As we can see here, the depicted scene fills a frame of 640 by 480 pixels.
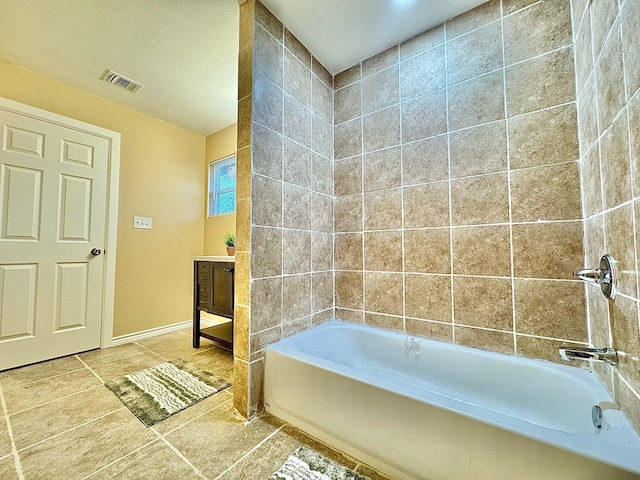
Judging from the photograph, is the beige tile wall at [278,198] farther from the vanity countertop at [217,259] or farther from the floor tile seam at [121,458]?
the vanity countertop at [217,259]

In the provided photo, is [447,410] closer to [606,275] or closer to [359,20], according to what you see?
[606,275]

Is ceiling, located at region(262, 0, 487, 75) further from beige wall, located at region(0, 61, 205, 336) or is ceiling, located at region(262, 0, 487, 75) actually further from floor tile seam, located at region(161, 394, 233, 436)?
floor tile seam, located at region(161, 394, 233, 436)

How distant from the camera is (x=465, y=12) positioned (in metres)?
1.52

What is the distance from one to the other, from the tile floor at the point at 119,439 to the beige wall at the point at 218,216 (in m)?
1.61

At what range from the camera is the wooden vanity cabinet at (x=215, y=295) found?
2.08 m

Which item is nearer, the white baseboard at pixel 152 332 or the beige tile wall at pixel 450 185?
→ the beige tile wall at pixel 450 185

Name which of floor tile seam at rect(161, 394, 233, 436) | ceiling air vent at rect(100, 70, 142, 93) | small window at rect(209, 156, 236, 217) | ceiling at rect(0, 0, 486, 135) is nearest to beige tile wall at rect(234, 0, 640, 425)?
ceiling at rect(0, 0, 486, 135)

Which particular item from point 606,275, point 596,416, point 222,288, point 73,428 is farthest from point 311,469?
point 222,288

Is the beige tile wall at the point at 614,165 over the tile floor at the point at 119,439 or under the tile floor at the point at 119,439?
over

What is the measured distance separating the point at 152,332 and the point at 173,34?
265 cm

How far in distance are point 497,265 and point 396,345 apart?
75 cm

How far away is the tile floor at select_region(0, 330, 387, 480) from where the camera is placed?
102 cm

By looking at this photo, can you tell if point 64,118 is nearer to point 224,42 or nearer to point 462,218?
point 224,42

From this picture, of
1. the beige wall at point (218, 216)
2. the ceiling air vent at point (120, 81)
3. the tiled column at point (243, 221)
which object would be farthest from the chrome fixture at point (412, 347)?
the ceiling air vent at point (120, 81)
